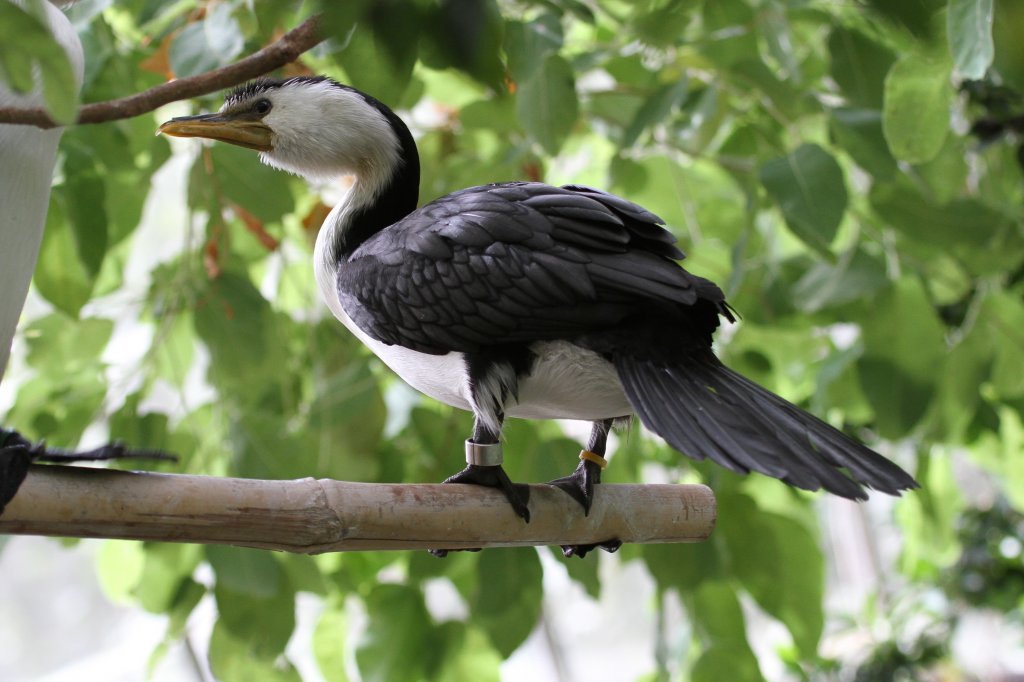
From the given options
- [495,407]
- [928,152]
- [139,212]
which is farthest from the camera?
[139,212]

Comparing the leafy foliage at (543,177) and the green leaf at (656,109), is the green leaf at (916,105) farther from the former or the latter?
the green leaf at (656,109)

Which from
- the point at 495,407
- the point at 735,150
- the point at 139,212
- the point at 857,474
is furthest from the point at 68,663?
the point at 857,474

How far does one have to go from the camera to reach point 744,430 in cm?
63

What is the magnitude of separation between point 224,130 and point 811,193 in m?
0.50

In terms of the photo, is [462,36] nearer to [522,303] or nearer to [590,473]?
[522,303]

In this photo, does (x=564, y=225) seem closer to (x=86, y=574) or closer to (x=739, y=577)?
(x=739, y=577)

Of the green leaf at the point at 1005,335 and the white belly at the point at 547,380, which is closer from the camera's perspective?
the white belly at the point at 547,380

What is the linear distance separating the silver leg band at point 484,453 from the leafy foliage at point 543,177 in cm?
29

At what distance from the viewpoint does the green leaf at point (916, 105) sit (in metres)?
0.86

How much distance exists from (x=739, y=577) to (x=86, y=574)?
2235mm

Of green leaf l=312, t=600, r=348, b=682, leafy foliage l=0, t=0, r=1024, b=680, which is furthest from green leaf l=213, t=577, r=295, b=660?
green leaf l=312, t=600, r=348, b=682

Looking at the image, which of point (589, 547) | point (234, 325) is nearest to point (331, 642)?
point (234, 325)

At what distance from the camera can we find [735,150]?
128cm

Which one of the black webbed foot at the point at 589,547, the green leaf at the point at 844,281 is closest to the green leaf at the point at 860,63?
the green leaf at the point at 844,281
